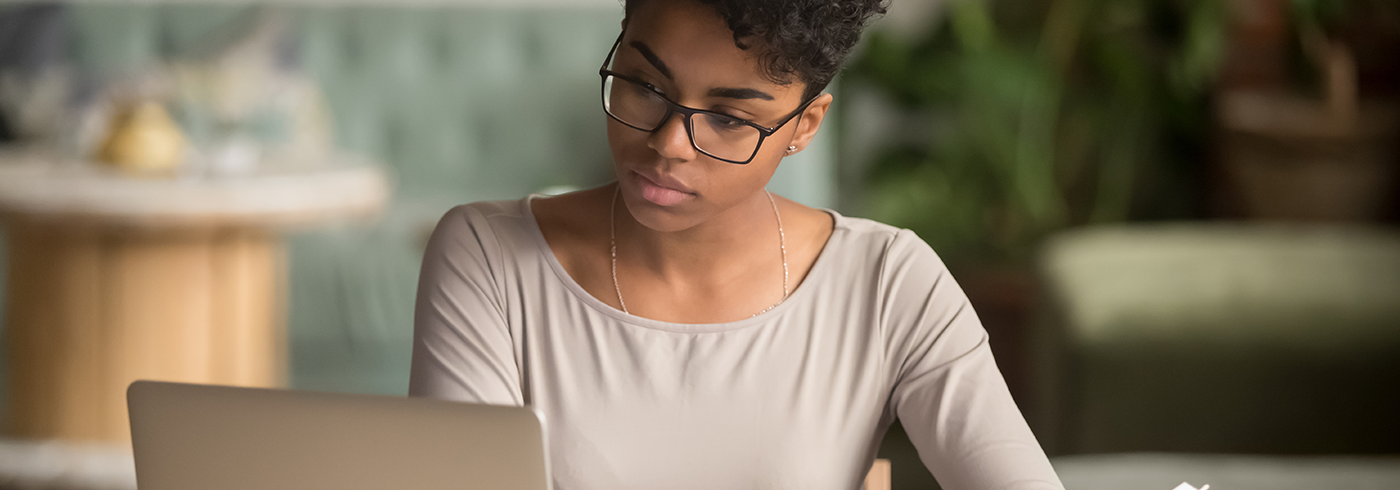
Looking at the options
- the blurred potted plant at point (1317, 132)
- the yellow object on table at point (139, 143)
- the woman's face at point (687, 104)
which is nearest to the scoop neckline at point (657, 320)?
the woman's face at point (687, 104)

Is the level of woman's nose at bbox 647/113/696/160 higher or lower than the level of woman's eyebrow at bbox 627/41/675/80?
lower

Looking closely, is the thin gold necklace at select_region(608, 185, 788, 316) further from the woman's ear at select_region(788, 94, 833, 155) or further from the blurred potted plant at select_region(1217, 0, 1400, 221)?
the blurred potted plant at select_region(1217, 0, 1400, 221)

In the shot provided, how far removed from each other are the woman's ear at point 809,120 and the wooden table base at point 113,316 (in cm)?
217

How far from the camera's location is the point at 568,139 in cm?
407

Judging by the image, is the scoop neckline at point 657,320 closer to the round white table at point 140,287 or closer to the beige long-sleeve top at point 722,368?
the beige long-sleeve top at point 722,368

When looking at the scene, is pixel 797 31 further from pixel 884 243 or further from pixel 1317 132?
pixel 1317 132

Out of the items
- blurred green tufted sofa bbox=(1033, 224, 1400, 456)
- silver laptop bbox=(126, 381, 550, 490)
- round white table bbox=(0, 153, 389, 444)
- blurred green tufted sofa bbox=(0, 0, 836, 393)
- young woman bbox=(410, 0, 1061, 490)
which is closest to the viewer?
silver laptop bbox=(126, 381, 550, 490)

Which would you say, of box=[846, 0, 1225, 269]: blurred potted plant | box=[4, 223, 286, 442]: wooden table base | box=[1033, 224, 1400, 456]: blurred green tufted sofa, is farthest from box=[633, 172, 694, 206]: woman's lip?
box=[846, 0, 1225, 269]: blurred potted plant

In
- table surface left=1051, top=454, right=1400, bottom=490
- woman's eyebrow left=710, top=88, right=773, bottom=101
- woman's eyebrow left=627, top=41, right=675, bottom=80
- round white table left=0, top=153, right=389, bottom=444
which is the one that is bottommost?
table surface left=1051, top=454, right=1400, bottom=490

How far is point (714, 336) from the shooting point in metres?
1.06

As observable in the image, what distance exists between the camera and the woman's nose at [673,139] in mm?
903

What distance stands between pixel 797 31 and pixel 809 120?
11cm

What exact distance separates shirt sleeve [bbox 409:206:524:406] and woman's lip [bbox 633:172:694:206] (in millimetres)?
192

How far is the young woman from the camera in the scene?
3.27ft
